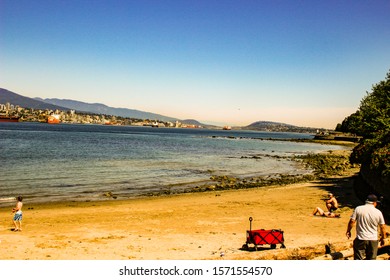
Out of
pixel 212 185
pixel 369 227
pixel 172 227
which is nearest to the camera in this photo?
pixel 369 227

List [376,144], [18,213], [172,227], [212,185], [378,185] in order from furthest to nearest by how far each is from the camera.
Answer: [212,185] < [376,144] < [378,185] < [172,227] < [18,213]

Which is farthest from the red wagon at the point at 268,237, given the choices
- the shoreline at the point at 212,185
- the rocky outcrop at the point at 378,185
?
the shoreline at the point at 212,185

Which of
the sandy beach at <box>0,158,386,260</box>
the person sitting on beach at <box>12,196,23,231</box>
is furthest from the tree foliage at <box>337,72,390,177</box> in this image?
the person sitting on beach at <box>12,196,23,231</box>

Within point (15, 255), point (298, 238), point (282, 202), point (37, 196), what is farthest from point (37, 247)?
point (282, 202)

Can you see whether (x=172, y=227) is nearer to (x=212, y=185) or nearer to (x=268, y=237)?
(x=268, y=237)

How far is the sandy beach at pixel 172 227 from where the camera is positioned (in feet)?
42.8

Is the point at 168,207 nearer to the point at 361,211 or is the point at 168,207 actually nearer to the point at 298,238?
the point at 298,238

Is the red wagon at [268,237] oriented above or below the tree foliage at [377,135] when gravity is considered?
below

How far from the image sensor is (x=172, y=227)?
1786 cm

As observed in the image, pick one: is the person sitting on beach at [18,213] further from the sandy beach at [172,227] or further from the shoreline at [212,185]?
the shoreline at [212,185]

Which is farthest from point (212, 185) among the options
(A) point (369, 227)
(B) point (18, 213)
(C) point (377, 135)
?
A: (A) point (369, 227)

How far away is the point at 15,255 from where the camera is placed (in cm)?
1268

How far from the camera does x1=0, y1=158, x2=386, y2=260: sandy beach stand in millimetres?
13031

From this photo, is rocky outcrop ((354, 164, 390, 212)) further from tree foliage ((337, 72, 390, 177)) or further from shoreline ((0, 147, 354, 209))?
shoreline ((0, 147, 354, 209))
